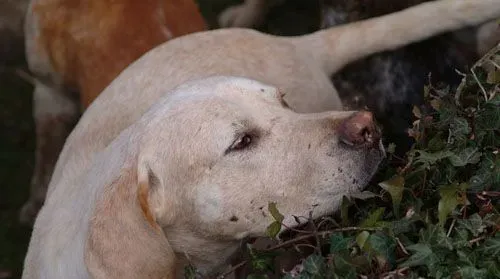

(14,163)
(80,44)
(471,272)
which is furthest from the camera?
(14,163)

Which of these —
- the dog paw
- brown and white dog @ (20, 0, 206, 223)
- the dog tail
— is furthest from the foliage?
the dog paw

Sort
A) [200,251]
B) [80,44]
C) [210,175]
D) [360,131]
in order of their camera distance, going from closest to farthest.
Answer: [360,131] < [210,175] < [200,251] < [80,44]

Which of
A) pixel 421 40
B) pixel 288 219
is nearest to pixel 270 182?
pixel 288 219

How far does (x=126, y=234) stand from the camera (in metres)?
2.31

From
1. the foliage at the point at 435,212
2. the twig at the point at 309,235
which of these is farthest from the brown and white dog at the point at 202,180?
the twig at the point at 309,235

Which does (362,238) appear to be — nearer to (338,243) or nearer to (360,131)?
(338,243)

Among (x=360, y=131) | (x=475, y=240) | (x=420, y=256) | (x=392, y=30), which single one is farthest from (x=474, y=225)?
(x=392, y=30)

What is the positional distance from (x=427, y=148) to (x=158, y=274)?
827 mm

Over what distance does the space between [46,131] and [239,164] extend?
213 centimetres

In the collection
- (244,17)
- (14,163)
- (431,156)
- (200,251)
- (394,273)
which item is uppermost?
(431,156)

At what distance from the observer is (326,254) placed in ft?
6.93

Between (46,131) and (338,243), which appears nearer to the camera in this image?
(338,243)

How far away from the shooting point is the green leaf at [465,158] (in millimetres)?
1991

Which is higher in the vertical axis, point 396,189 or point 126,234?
point 396,189
